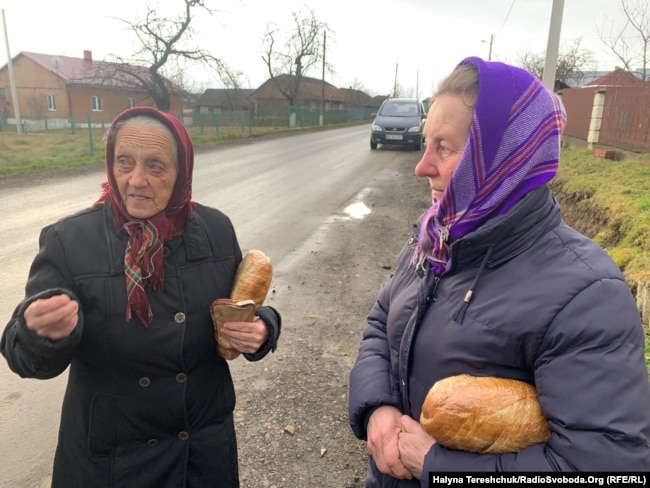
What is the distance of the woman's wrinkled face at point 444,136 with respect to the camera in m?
1.35

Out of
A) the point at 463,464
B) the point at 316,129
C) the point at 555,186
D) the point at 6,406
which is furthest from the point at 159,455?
the point at 316,129

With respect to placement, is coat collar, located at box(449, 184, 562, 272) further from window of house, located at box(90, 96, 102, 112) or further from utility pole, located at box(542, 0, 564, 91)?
window of house, located at box(90, 96, 102, 112)

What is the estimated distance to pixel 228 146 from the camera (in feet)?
69.5

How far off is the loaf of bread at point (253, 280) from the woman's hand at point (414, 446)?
710 mm

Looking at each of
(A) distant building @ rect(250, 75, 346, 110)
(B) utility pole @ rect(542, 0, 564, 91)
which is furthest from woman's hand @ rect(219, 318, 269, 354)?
(A) distant building @ rect(250, 75, 346, 110)

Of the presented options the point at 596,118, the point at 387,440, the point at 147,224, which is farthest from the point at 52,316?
the point at 596,118

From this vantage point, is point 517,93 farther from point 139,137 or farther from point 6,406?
point 6,406

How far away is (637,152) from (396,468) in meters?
11.5

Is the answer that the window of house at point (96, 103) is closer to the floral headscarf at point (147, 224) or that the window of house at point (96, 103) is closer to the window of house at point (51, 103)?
the window of house at point (51, 103)

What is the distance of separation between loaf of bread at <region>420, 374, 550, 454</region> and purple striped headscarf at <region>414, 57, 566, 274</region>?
43cm

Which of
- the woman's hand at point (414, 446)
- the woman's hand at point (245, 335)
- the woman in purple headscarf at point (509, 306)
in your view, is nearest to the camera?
the woman in purple headscarf at point (509, 306)

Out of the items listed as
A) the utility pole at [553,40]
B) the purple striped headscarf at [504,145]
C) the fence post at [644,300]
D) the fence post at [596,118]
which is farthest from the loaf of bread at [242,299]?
the fence post at [596,118]

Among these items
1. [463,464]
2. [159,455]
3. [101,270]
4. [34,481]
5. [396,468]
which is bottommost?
[34,481]

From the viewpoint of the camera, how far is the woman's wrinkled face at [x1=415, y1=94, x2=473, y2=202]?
1.35 meters
